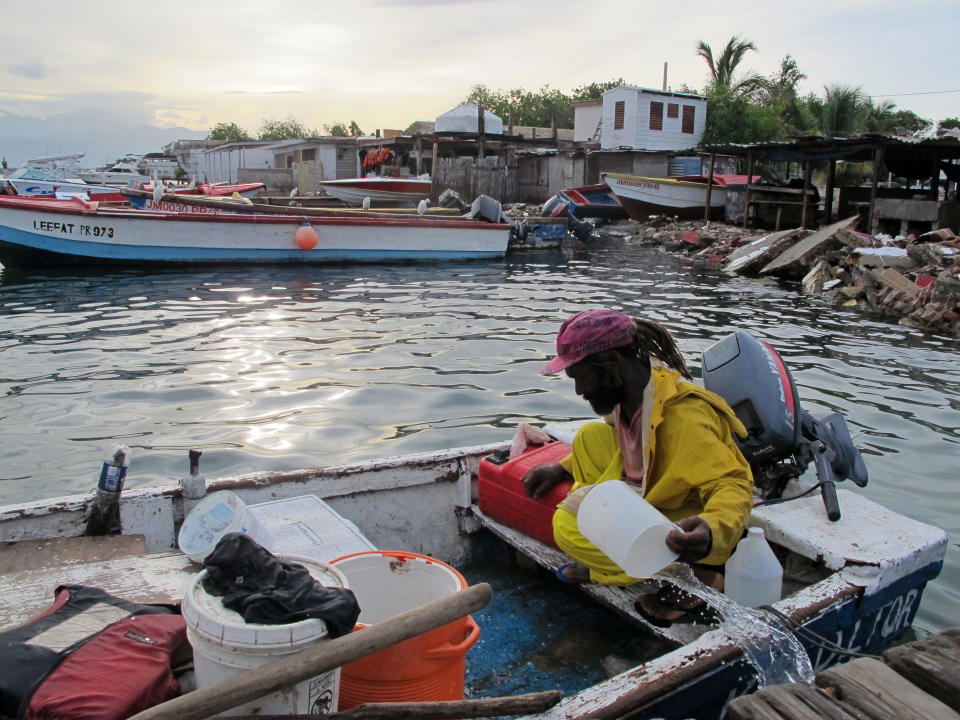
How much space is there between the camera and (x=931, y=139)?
58.7 ft

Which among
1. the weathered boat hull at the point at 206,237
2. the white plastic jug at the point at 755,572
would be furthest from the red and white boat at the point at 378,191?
the white plastic jug at the point at 755,572

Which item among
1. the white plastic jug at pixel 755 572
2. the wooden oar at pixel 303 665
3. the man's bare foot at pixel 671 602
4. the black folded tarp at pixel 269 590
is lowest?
the man's bare foot at pixel 671 602

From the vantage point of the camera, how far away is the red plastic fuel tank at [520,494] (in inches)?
152

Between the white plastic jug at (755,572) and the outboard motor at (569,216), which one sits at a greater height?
the outboard motor at (569,216)

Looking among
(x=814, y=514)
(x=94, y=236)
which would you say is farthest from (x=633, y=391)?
(x=94, y=236)

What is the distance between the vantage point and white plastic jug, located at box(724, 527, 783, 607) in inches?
120

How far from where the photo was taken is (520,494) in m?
3.97

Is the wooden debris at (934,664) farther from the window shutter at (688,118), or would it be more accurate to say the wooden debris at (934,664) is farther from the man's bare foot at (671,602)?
the window shutter at (688,118)

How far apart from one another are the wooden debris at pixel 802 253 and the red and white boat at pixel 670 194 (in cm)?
1016

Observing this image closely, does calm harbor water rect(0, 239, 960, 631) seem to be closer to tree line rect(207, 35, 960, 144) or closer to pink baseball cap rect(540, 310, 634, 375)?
pink baseball cap rect(540, 310, 634, 375)

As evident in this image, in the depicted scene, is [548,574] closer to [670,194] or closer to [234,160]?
[670,194]

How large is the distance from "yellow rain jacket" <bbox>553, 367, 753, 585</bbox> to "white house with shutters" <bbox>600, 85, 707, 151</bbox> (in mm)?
32331

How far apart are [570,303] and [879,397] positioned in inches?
254

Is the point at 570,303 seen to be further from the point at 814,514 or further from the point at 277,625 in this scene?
the point at 277,625
